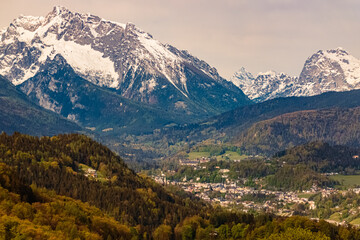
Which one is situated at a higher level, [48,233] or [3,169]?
[3,169]

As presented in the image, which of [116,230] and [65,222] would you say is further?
[116,230]

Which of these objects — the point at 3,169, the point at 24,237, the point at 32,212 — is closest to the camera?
the point at 24,237

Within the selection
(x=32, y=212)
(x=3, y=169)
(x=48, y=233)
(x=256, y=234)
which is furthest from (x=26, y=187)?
(x=256, y=234)

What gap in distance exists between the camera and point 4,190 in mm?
163250

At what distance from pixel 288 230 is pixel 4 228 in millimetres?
88994

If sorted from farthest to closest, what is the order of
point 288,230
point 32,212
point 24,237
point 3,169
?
point 288,230 → point 3,169 → point 32,212 → point 24,237

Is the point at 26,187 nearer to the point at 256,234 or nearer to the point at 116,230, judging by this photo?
the point at 116,230

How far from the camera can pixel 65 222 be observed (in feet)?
528

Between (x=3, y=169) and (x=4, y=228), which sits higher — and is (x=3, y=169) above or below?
above

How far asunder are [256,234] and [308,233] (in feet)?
66.4

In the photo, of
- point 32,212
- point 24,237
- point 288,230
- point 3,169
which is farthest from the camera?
point 288,230

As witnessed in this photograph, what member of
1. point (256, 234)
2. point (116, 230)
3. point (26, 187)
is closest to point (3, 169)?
point (26, 187)

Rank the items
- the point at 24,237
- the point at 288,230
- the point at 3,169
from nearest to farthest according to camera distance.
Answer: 1. the point at 24,237
2. the point at 3,169
3. the point at 288,230

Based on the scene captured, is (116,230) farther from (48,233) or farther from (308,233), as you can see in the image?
(308,233)
